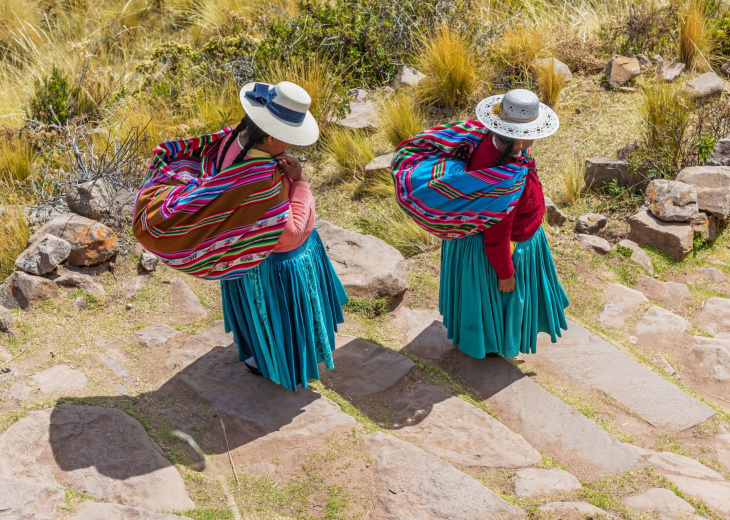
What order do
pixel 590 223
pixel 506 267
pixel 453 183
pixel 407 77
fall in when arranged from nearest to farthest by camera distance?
1. pixel 453 183
2. pixel 506 267
3. pixel 590 223
4. pixel 407 77

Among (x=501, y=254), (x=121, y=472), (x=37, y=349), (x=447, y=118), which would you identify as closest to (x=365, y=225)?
(x=447, y=118)

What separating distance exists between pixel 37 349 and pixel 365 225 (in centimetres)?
270

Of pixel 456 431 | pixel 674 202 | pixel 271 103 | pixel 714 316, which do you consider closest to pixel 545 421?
pixel 456 431

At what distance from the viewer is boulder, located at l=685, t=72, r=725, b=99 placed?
6258 millimetres

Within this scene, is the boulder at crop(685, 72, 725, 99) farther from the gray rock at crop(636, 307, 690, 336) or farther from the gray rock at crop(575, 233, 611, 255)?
the gray rock at crop(636, 307, 690, 336)

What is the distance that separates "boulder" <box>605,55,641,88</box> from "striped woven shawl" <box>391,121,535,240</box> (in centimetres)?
423

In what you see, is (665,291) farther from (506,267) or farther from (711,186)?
(506,267)

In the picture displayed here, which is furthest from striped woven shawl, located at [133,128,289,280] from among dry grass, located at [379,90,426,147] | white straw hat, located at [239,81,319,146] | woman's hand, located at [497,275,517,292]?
dry grass, located at [379,90,426,147]

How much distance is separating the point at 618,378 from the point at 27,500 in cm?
305

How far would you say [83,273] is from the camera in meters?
4.38

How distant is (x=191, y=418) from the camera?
323 cm

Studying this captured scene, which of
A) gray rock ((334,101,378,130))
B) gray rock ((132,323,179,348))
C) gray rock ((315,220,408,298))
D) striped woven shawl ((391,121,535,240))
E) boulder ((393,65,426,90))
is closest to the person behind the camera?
striped woven shawl ((391,121,535,240))

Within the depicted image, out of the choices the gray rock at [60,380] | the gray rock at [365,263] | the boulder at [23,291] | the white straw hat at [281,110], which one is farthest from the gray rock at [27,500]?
the gray rock at [365,263]

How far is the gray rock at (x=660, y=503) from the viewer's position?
102 inches
